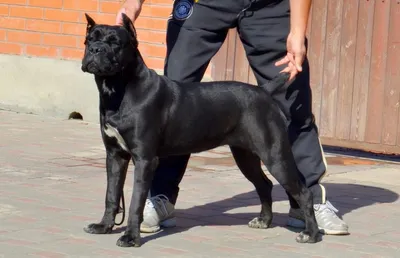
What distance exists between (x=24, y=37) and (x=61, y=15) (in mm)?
600

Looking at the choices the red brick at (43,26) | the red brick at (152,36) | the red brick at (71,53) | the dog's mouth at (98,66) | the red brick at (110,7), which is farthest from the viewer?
the red brick at (43,26)

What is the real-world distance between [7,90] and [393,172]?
491cm

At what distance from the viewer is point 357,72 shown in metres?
9.38

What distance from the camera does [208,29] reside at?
605 centimetres

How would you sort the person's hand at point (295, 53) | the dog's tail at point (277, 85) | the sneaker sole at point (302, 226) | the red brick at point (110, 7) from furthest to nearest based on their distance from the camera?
the red brick at point (110, 7) → the sneaker sole at point (302, 226) → the dog's tail at point (277, 85) → the person's hand at point (295, 53)

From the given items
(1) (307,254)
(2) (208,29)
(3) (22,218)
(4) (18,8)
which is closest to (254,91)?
(2) (208,29)

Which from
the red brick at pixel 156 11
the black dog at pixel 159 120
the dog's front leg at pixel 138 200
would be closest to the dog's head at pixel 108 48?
the black dog at pixel 159 120

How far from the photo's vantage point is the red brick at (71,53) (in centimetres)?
1093

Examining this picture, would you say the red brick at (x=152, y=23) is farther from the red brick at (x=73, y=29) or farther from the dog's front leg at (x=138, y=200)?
the dog's front leg at (x=138, y=200)

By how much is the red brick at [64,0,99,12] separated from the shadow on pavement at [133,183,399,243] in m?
4.07

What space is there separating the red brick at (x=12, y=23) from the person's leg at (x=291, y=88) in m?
5.80

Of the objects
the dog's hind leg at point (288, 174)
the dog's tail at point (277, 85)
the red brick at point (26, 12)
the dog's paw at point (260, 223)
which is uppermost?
the red brick at point (26, 12)

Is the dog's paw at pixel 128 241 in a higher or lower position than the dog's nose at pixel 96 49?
lower

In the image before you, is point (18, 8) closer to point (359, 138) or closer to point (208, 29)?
point (359, 138)
